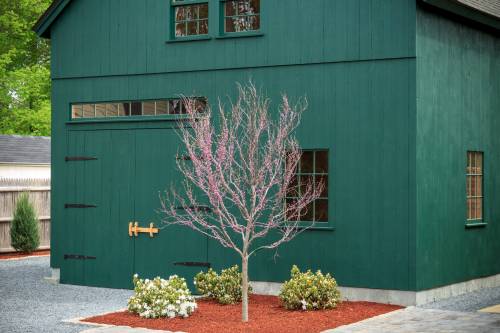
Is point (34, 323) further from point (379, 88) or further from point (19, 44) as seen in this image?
point (19, 44)

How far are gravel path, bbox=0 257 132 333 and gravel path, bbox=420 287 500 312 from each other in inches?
201

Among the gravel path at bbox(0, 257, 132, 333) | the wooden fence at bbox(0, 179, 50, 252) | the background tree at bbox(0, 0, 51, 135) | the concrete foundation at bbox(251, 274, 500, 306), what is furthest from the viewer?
the background tree at bbox(0, 0, 51, 135)

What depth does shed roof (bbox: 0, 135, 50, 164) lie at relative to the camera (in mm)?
28828

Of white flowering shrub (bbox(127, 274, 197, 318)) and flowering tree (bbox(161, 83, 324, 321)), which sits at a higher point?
flowering tree (bbox(161, 83, 324, 321))

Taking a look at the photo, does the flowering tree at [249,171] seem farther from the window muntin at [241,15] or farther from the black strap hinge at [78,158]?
the black strap hinge at [78,158]

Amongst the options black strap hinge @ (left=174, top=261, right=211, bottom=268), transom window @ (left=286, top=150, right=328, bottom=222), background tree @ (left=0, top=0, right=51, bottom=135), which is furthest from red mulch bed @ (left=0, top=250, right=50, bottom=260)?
background tree @ (left=0, top=0, right=51, bottom=135)

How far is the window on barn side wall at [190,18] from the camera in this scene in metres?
Answer: 16.9

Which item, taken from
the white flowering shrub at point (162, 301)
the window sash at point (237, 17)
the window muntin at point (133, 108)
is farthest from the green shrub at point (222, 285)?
the window sash at point (237, 17)

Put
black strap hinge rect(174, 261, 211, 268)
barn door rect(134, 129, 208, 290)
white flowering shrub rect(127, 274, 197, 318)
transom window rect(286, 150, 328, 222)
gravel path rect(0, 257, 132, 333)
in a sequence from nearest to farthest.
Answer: gravel path rect(0, 257, 132, 333), white flowering shrub rect(127, 274, 197, 318), transom window rect(286, 150, 328, 222), black strap hinge rect(174, 261, 211, 268), barn door rect(134, 129, 208, 290)

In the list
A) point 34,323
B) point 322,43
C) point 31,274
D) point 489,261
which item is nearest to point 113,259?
point 31,274

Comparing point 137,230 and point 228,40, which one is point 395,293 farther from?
point 228,40

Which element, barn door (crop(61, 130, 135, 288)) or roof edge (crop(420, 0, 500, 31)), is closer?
roof edge (crop(420, 0, 500, 31))

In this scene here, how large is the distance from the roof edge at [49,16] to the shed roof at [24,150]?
413 inches

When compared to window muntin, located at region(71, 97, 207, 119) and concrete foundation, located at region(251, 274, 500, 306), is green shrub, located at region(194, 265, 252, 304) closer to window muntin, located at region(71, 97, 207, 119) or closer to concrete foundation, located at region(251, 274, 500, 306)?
concrete foundation, located at region(251, 274, 500, 306)
